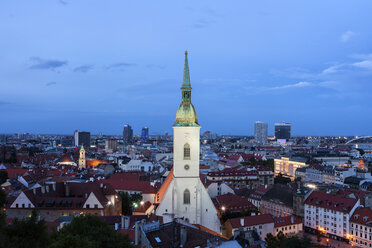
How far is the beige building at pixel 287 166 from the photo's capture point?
149 meters

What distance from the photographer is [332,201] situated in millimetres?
63781

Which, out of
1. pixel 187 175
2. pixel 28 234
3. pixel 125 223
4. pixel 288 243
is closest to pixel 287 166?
pixel 288 243

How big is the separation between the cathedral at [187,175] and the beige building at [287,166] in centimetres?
11094

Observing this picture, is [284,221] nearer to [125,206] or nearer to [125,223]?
[125,206]

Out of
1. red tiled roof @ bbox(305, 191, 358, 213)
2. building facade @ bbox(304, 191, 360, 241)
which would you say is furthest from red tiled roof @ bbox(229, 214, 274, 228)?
red tiled roof @ bbox(305, 191, 358, 213)

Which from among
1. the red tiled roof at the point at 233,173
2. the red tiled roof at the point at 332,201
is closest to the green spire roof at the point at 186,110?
the red tiled roof at the point at 332,201

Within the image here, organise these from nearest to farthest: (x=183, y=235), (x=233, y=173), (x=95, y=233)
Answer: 1. (x=95, y=233)
2. (x=183, y=235)
3. (x=233, y=173)

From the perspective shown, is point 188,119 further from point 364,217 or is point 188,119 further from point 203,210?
point 364,217

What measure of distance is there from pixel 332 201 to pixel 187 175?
108ft

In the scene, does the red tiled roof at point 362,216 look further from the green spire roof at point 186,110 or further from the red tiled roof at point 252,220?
the green spire roof at point 186,110

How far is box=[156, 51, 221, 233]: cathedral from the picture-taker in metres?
41.9

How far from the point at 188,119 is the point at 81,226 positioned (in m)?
17.2

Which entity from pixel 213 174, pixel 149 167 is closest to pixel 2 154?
pixel 149 167

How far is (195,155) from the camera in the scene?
4250 cm
